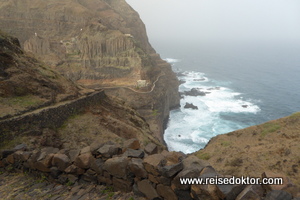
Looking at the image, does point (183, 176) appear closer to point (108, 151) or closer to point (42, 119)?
point (108, 151)

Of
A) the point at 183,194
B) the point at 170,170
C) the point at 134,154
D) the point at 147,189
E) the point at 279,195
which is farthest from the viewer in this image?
the point at 134,154

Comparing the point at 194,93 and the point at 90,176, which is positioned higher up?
the point at 90,176

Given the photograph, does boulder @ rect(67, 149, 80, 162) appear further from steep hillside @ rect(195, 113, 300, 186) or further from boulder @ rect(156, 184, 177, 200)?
steep hillside @ rect(195, 113, 300, 186)

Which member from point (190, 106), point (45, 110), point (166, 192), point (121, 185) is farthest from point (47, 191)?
point (190, 106)

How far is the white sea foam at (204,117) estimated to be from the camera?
54916mm

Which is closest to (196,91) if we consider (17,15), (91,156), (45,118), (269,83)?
(269,83)

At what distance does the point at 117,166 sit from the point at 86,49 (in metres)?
61.5

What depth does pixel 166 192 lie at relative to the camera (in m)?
6.05

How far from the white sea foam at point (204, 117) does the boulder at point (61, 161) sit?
145ft

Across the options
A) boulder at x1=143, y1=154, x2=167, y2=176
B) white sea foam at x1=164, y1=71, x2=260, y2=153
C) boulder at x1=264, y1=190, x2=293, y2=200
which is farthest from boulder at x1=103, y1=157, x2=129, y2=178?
white sea foam at x1=164, y1=71, x2=260, y2=153

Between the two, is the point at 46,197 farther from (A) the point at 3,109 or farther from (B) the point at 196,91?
(B) the point at 196,91

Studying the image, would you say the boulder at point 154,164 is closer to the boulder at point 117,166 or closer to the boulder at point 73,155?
the boulder at point 117,166

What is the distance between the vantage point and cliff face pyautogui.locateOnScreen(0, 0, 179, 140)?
5972 cm

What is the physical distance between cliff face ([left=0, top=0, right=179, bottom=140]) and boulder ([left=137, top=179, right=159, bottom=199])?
4313cm
